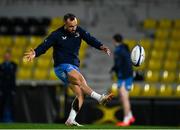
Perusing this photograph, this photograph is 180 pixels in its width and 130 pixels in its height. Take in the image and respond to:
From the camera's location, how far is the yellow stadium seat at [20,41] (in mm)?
22984

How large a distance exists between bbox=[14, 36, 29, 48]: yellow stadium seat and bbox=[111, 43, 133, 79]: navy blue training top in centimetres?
814

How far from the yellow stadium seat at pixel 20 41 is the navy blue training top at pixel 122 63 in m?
8.14

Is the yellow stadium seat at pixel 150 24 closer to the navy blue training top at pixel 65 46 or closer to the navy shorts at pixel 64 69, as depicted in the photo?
the navy blue training top at pixel 65 46

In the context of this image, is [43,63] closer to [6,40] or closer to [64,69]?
[6,40]

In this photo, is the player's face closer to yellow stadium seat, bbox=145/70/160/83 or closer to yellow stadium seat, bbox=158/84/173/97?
yellow stadium seat, bbox=158/84/173/97

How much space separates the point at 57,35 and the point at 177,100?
5.55 metres

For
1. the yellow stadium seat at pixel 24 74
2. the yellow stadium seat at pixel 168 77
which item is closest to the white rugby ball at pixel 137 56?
the yellow stadium seat at pixel 168 77

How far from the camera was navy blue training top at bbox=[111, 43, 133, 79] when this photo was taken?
15.2 metres

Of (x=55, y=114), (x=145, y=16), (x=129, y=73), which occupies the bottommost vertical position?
(x=55, y=114)

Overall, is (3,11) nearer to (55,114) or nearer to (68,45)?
(55,114)

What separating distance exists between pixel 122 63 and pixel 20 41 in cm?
842

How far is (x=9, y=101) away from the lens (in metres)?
17.0

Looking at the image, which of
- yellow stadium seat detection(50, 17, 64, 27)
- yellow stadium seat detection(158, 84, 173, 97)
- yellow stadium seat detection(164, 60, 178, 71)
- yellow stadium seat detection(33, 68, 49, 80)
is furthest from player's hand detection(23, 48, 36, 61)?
yellow stadium seat detection(50, 17, 64, 27)

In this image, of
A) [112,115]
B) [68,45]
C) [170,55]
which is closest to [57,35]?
[68,45]
